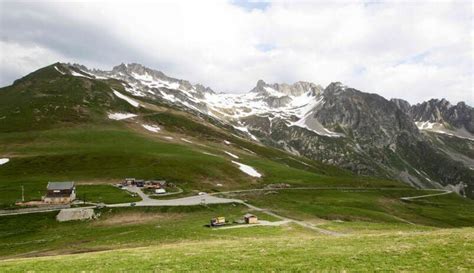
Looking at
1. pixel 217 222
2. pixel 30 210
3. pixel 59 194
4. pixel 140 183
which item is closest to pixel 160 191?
pixel 140 183

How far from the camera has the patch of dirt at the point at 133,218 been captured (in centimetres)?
8681

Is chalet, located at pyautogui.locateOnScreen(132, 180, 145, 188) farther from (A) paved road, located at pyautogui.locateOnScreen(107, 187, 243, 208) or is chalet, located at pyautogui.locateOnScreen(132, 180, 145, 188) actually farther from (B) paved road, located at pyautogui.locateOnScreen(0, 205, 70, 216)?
(B) paved road, located at pyautogui.locateOnScreen(0, 205, 70, 216)

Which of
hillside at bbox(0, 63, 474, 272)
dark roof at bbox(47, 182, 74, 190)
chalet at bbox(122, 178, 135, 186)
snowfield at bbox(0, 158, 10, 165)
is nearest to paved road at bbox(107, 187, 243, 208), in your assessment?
hillside at bbox(0, 63, 474, 272)

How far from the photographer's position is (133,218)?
299ft

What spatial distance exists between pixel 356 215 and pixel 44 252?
7068cm

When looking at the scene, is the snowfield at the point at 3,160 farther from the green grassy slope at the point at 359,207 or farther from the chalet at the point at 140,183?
the green grassy slope at the point at 359,207

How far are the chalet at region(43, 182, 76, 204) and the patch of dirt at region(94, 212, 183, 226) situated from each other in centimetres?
2087

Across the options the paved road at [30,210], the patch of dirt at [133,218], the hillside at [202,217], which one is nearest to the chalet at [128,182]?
the hillside at [202,217]

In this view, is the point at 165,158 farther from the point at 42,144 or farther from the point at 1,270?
the point at 1,270

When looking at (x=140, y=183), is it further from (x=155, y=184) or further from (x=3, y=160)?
(x=3, y=160)

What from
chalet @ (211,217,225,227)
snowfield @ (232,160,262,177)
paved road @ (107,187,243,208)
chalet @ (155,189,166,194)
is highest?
snowfield @ (232,160,262,177)

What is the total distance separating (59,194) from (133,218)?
29.5 meters

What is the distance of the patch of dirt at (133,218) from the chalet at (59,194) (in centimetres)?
2087

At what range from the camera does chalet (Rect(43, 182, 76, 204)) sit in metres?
105
